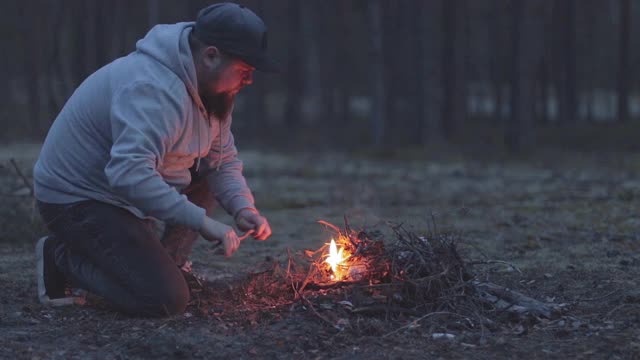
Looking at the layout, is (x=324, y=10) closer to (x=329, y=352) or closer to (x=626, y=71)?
(x=626, y=71)

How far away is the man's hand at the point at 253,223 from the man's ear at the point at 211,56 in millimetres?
852

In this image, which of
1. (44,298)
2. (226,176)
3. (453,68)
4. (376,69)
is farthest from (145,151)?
(453,68)

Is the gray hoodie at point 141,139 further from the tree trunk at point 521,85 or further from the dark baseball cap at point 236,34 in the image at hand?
the tree trunk at point 521,85

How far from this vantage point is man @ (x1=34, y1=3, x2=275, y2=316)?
4426 mm

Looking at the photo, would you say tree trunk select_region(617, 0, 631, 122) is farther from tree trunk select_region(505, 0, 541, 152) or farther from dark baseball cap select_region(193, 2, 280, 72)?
dark baseball cap select_region(193, 2, 280, 72)

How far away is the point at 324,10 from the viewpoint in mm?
36406

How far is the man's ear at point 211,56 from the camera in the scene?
456cm

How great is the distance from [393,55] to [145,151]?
2830 cm

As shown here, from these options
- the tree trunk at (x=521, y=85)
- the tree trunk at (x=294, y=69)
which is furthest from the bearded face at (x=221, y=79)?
the tree trunk at (x=294, y=69)

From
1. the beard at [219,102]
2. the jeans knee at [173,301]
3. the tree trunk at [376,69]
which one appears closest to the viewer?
the jeans knee at [173,301]

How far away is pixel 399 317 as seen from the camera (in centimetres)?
455

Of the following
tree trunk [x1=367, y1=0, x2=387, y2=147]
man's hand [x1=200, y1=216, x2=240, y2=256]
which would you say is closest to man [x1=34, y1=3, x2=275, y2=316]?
man's hand [x1=200, y1=216, x2=240, y2=256]

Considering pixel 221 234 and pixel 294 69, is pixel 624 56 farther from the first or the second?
pixel 221 234

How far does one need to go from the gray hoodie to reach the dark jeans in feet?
0.27
